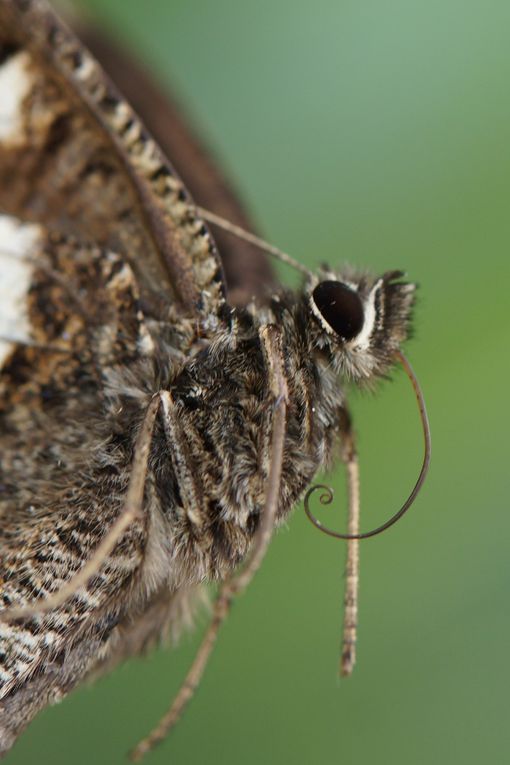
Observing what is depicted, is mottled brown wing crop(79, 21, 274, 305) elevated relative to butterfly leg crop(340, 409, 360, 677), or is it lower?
elevated

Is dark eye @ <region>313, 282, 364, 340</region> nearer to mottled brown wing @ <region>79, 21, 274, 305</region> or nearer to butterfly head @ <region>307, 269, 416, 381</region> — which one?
butterfly head @ <region>307, 269, 416, 381</region>

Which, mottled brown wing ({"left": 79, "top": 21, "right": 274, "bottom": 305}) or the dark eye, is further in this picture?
mottled brown wing ({"left": 79, "top": 21, "right": 274, "bottom": 305})

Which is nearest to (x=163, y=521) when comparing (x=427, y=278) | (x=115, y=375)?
(x=115, y=375)

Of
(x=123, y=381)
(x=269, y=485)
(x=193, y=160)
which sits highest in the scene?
(x=193, y=160)

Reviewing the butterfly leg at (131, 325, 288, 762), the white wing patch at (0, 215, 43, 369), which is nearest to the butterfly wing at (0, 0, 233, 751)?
the white wing patch at (0, 215, 43, 369)

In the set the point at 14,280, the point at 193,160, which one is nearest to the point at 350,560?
the point at 14,280

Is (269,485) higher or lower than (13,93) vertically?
lower

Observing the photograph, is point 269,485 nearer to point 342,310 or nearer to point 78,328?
point 342,310
